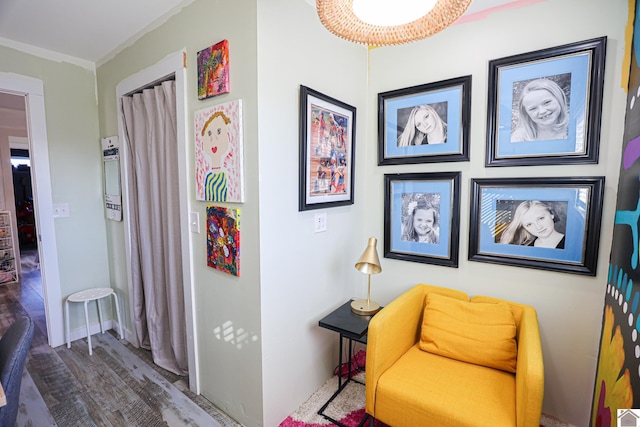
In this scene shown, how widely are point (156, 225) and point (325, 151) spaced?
135cm

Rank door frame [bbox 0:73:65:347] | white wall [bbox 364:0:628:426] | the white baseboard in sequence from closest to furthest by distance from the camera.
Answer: white wall [bbox 364:0:628:426]
door frame [bbox 0:73:65:347]
the white baseboard

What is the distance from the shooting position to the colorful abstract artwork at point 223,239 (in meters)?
1.58

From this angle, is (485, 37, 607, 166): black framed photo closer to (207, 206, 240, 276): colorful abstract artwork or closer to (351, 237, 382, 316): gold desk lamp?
(351, 237, 382, 316): gold desk lamp

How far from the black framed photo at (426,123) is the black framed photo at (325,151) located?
27 cm

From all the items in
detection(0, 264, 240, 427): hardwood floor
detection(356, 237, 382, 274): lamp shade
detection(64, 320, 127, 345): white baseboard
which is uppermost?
detection(356, 237, 382, 274): lamp shade

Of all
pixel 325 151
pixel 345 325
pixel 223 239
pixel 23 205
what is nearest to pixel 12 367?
pixel 223 239

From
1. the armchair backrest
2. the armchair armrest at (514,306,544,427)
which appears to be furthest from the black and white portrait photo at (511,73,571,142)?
the armchair backrest

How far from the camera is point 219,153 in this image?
5.28 feet

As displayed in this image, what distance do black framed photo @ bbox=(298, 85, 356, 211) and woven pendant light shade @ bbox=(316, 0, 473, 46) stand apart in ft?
2.23

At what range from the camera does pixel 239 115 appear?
1491 millimetres

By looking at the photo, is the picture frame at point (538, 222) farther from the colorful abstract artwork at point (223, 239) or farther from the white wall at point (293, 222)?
the colorful abstract artwork at point (223, 239)

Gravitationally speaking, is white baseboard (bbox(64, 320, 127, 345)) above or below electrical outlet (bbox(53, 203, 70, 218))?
below

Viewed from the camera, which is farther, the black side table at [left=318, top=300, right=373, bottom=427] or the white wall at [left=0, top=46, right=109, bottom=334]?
the white wall at [left=0, top=46, right=109, bottom=334]

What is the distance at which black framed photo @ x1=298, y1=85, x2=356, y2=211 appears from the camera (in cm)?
169
